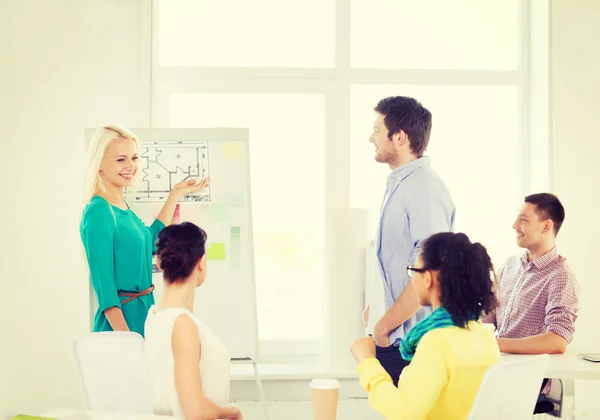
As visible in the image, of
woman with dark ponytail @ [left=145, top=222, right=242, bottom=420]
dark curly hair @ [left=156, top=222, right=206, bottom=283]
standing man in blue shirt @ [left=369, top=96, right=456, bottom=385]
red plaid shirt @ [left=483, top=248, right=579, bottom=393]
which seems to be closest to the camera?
woman with dark ponytail @ [left=145, top=222, right=242, bottom=420]

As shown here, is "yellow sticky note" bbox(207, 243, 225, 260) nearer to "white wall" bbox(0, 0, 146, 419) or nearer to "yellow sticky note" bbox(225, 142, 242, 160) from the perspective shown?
"yellow sticky note" bbox(225, 142, 242, 160)

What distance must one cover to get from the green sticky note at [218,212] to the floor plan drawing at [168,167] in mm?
47

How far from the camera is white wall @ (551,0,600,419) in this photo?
3.81 meters

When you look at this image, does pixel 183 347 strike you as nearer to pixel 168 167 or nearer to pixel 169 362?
pixel 169 362

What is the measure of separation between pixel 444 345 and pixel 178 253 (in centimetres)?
80

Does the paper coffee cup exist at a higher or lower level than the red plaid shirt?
lower

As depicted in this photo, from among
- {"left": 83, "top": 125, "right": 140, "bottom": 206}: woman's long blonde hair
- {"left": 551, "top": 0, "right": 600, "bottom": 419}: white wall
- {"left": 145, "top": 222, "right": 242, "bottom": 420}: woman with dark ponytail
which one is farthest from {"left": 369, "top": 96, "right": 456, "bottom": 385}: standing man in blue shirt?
{"left": 551, "top": 0, "right": 600, "bottom": 419}: white wall

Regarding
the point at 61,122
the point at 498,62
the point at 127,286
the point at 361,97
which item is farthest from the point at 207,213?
the point at 498,62

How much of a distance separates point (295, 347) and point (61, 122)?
1.80m

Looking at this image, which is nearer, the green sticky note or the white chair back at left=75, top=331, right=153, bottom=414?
the white chair back at left=75, top=331, right=153, bottom=414

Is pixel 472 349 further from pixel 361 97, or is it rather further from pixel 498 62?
pixel 498 62

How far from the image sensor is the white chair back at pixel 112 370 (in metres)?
2.01

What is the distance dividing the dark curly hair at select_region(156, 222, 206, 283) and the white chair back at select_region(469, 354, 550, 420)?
88 centimetres

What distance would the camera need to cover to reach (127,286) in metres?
2.67
